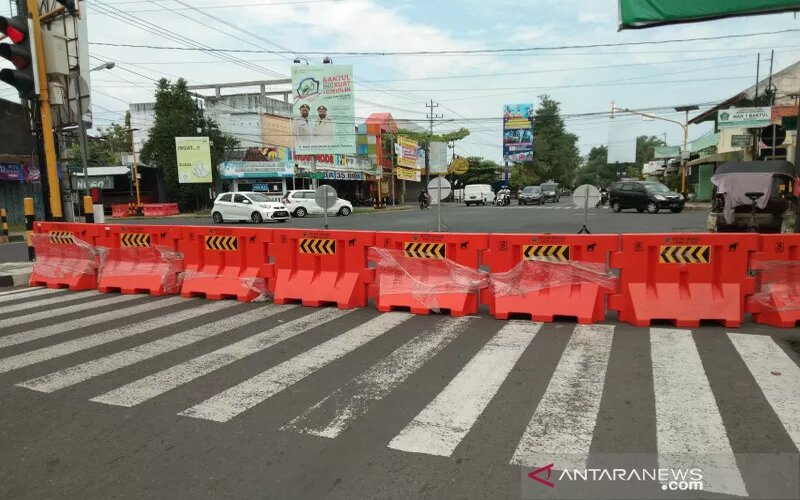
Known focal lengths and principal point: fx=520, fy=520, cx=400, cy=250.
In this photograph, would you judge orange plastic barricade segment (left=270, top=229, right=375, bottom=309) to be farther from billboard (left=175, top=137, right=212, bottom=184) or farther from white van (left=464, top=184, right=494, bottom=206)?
white van (left=464, top=184, right=494, bottom=206)

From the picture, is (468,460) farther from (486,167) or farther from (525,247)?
(486,167)

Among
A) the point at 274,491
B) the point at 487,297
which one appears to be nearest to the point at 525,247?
the point at 487,297

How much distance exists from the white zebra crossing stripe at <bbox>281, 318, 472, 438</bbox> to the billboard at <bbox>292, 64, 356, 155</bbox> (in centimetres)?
2743

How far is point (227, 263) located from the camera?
8.08m

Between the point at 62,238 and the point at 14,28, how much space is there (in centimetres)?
376

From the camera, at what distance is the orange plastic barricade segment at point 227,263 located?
777cm

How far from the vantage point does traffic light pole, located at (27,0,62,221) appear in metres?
10.0

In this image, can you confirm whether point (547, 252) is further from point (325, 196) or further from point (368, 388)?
point (325, 196)

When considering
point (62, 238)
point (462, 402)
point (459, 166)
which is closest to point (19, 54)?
point (62, 238)

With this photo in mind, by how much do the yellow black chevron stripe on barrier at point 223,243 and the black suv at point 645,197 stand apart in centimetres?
2421

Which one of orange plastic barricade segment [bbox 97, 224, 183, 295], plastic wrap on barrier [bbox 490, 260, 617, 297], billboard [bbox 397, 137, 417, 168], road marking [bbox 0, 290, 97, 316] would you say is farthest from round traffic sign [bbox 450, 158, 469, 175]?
plastic wrap on barrier [bbox 490, 260, 617, 297]

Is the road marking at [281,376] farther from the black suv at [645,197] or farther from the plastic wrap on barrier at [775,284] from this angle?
the black suv at [645,197]

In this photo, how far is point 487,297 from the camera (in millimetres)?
6676

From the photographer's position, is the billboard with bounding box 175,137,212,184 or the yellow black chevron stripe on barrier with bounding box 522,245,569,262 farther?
the billboard with bounding box 175,137,212,184
